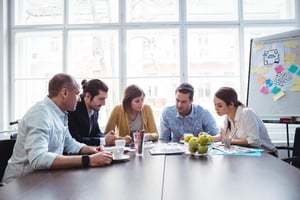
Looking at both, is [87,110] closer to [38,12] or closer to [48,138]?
[48,138]

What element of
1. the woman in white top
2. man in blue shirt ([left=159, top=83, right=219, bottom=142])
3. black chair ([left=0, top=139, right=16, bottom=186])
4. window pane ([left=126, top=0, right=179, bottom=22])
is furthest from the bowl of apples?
window pane ([left=126, top=0, right=179, bottom=22])

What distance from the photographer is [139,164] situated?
153 cm

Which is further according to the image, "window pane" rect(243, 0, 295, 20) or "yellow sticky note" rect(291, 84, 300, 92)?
"window pane" rect(243, 0, 295, 20)

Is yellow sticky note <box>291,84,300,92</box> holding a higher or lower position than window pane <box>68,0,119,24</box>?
lower

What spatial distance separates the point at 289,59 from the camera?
279 centimetres

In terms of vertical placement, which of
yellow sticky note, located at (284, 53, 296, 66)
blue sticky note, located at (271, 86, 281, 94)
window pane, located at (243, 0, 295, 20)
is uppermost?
window pane, located at (243, 0, 295, 20)

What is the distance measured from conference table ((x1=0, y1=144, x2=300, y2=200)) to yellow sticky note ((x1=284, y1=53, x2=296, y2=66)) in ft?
5.13

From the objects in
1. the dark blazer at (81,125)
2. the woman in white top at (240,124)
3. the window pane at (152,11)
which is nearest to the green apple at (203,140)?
the woman in white top at (240,124)

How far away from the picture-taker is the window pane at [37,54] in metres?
3.77

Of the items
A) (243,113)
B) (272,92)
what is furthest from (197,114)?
(272,92)

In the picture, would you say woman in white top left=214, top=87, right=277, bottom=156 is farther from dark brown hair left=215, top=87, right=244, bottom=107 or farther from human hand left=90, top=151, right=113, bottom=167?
human hand left=90, top=151, right=113, bottom=167

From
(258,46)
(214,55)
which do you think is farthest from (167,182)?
(214,55)

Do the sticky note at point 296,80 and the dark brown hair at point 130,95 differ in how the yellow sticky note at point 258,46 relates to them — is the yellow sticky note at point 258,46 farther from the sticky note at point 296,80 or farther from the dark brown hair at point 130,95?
the dark brown hair at point 130,95

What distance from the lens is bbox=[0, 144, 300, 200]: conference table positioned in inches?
39.1
